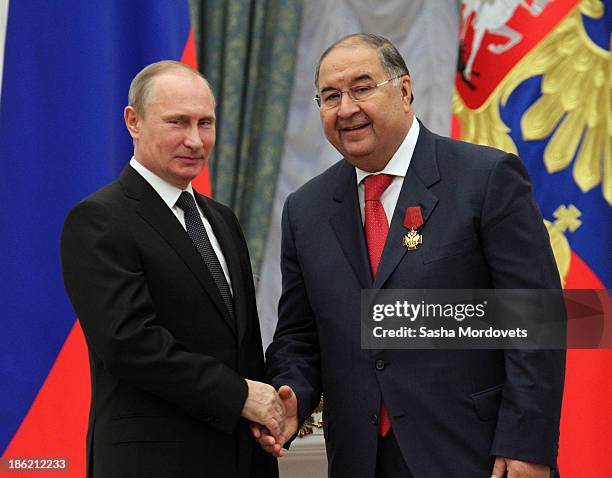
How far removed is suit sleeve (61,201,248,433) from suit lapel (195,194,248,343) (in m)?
0.18

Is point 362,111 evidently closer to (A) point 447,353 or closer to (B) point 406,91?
(B) point 406,91

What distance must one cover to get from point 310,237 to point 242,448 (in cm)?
65

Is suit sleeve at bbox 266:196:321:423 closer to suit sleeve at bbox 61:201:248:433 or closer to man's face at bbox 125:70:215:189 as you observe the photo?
suit sleeve at bbox 61:201:248:433

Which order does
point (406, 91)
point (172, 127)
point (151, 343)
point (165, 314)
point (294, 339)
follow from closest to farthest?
point (151, 343) < point (165, 314) < point (172, 127) < point (406, 91) < point (294, 339)

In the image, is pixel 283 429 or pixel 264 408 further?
pixel 283 429

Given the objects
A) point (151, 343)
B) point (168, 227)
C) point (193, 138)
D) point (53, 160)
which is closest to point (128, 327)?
point (151, 343)

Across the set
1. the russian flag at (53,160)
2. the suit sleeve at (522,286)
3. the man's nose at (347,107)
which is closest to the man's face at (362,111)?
the man's nose at (347,107)

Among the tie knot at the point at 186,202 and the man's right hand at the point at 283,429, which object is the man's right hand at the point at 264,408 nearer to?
the man's right hand at the point at 283,429

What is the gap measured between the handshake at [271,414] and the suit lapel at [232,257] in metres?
0.16

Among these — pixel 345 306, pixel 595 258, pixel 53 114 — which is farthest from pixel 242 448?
pixel 595 258

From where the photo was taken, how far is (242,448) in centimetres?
230

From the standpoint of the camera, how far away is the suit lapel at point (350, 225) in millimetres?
2338

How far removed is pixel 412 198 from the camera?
2332 millimetres

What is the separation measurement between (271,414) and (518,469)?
0.67m
